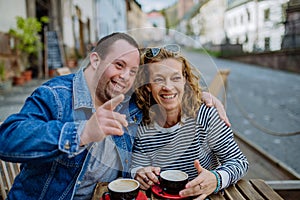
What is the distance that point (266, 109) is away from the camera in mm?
6305

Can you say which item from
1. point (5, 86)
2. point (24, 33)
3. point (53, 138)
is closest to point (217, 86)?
point (53, 138)

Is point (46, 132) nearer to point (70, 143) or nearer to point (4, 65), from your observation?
point (70, 143)

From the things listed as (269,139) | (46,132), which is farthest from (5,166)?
(269,139)

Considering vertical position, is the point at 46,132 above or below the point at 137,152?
above

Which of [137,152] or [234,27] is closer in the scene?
[137,152]

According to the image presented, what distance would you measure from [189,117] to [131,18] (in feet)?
113

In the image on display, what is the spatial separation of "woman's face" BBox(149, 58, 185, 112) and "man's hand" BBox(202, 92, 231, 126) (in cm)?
18

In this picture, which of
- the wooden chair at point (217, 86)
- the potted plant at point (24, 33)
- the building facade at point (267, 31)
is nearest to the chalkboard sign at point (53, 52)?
the potted plant at point (24, 33)

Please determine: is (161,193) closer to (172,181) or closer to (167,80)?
(172,181)

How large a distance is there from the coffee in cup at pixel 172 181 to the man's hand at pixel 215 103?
29 centimetres

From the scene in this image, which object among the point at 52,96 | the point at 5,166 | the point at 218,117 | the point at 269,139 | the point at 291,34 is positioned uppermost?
the point at 291,34

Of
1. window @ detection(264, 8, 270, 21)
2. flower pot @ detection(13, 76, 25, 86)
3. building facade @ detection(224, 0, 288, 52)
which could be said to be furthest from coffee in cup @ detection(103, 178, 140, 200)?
window @ detection(264, 8, 270, 21)

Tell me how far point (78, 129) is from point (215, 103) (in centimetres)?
65

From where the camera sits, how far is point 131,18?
3431 centimetres
